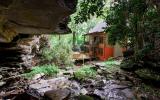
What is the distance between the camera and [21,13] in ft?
17.8

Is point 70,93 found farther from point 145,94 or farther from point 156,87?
point 156,87

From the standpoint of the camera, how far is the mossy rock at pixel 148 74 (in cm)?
1042

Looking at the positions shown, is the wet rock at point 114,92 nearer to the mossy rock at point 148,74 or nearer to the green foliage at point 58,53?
the mossy rock at point 148,74

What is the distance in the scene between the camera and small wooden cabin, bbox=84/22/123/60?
24719mm

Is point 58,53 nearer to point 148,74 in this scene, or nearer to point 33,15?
point 148,74

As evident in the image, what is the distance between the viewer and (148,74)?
35.8ft

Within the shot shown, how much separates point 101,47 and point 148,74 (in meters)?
15.5

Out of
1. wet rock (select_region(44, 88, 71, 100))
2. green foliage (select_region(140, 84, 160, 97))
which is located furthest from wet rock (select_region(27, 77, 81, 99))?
green foliage (select_region(140, 84, 160, 97))

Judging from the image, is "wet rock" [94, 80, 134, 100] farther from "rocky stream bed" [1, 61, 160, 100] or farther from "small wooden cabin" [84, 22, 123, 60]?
"small wooden cabin" [84, 22, 123, 60]

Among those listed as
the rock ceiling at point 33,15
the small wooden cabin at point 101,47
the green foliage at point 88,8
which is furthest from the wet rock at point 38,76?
the small wooden cabin at point 101,47

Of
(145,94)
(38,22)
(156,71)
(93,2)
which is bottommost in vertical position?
(145,94)

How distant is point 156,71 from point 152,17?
137 inches

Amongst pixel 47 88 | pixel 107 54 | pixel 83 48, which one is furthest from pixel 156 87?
pixel 83 48

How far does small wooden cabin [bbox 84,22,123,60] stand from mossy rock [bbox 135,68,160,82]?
38.7 ft
